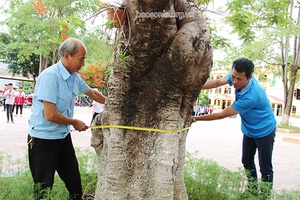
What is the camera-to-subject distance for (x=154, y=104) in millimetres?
2883

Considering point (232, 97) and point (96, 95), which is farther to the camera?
point (232, 97)

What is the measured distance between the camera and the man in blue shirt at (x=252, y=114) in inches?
142

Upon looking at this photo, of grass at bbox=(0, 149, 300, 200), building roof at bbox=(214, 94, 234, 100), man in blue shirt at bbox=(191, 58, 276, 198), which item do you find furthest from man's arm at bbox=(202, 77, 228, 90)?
building roof at bbox=(214, 94, 234, 100)

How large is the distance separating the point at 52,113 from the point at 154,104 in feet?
3.12

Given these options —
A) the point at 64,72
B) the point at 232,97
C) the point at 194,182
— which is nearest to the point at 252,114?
the point at 194,182

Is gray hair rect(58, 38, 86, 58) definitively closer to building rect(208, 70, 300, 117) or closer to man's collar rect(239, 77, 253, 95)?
man's collar rect(239, 77, 253, 95)

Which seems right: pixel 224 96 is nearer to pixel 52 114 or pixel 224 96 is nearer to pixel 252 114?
pixel 252 114

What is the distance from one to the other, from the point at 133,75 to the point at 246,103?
1.62 meters

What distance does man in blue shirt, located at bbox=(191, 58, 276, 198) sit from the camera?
3.61 meters

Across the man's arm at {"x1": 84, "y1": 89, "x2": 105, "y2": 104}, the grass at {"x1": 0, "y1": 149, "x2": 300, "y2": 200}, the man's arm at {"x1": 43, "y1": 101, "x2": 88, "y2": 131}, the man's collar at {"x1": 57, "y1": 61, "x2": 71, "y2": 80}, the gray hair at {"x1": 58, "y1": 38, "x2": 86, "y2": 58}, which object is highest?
the gray hair at {"x1": 58, "y1": 38, "x2": 86, "y2": 58}

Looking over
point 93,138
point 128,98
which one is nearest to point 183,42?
point 128,98

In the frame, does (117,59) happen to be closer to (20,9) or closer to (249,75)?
(249,75)

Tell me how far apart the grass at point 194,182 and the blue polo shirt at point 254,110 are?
589mm

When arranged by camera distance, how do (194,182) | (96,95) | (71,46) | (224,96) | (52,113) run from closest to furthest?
(52,113), (71,46), (96,95), (194,182), (224,96)
